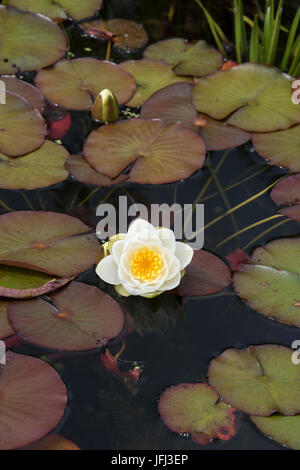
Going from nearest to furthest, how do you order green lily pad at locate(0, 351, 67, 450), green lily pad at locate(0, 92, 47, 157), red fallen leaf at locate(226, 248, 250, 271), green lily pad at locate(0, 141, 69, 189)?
green lily pad at locate(0, 351, 67, 450) < red fallen leaf at locate(226, 248, 250, 271) < green lily pad at locate(0, 141, 69, 189) < green lily pad at locate(0, 92, 47, 157)

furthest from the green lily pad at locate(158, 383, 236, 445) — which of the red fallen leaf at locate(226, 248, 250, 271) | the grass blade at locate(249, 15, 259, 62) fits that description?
the grass blade at locate(249, 15, 259, 62)

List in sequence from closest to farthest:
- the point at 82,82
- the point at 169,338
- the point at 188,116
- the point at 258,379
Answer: the point at 258,379 → the point at 169,338 → the point at 188,116 → the point at 82,82

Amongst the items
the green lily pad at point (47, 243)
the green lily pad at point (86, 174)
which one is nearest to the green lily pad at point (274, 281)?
the green lily pad at point (47, 243)

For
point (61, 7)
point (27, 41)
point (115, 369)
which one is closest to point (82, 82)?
point (27, 41)

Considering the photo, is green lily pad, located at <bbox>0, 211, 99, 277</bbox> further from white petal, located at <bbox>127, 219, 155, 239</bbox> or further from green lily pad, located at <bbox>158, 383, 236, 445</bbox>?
green lily pad, located at <bbox>158, 383, 236, 445</bbox>

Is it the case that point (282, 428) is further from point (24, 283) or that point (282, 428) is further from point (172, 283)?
point (24, 283)

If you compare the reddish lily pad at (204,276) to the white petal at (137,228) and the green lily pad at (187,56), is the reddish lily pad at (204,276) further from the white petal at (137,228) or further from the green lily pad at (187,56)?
the green lily pad at (187,56)

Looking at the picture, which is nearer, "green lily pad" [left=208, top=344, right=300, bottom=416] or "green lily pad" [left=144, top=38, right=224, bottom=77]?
"green lily pad" [left=208, top=344, right=300, bottom=416]
